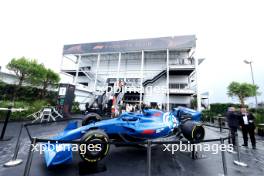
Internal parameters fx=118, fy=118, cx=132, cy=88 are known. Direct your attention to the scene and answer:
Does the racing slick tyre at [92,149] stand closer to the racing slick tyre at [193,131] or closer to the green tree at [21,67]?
the racing slick tyre at [193,131]

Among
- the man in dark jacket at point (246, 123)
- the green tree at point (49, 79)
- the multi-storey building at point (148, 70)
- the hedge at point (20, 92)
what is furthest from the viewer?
the multi-storey building at point (148, 70)

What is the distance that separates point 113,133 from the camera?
9.15 feet

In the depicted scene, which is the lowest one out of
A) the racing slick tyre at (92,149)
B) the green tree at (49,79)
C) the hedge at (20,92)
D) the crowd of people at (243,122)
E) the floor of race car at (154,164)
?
the floor of race car at (154,164)

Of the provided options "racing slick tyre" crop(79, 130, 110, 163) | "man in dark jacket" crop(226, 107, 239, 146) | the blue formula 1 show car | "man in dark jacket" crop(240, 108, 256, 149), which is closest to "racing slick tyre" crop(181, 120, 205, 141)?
the blue formula 1 show car

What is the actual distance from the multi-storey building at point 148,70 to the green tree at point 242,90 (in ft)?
20.7

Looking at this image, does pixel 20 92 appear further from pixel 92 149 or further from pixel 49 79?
pixel 92 149

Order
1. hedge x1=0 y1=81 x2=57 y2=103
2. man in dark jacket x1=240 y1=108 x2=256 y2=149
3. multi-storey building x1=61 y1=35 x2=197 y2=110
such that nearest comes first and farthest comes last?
man in dark jacket x1=240 y1=108 x2=256 y2=149, hedge x1=0 y1=81 x2=57 y2=103, multi-storey building x1=61 y1=35 x2=197 y2=110

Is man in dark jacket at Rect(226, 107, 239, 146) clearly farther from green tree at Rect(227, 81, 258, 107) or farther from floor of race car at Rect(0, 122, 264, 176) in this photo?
green tree at Rect(227, 81, 258, 107)

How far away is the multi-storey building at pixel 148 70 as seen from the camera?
18266 mm

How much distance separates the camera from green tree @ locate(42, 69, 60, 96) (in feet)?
40.9

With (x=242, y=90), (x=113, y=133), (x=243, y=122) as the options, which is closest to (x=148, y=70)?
(x=242, y=90)

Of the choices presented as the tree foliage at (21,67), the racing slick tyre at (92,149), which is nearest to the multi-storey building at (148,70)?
the tree foliage at (21,67)

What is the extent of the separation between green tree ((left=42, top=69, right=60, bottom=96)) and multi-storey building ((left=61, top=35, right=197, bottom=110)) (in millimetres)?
3487

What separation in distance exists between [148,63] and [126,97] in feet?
26.7
